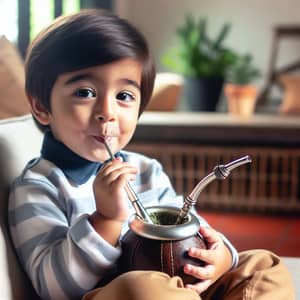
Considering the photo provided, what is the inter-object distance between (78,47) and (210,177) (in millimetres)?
254

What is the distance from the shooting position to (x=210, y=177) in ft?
2.64

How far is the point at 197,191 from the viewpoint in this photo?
2.67 feet

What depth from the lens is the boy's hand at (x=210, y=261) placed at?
0.81 m

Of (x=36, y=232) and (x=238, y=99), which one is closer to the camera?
(x=36, y=232)

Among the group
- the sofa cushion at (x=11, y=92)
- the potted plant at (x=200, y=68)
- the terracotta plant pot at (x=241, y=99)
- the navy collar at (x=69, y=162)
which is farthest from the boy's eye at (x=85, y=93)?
the potted plant at (x=200, y=68)

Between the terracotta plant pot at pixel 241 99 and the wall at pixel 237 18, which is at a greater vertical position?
the wall at pixel 237 18

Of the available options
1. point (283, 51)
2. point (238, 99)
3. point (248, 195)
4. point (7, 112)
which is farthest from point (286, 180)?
point (7, 112)

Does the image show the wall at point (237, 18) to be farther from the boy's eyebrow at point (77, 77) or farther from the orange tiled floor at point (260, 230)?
the boy's eyebrow at point (77, 77)

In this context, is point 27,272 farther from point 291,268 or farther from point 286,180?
point 286,180

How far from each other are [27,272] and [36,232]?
0.06m

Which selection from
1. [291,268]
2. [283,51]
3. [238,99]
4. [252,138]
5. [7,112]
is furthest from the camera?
[283,51]

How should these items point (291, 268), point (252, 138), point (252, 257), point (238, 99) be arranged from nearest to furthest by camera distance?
point (252, 257), point (291, 268), point (252, 138), point (238, 99)

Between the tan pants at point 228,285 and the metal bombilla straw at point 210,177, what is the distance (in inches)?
3.7

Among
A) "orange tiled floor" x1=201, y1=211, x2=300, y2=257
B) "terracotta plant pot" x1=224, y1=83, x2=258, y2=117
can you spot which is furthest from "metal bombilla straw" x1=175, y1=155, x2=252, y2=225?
"terracotta plant pot" x1=224, y1=83, x2=258, y2=117
